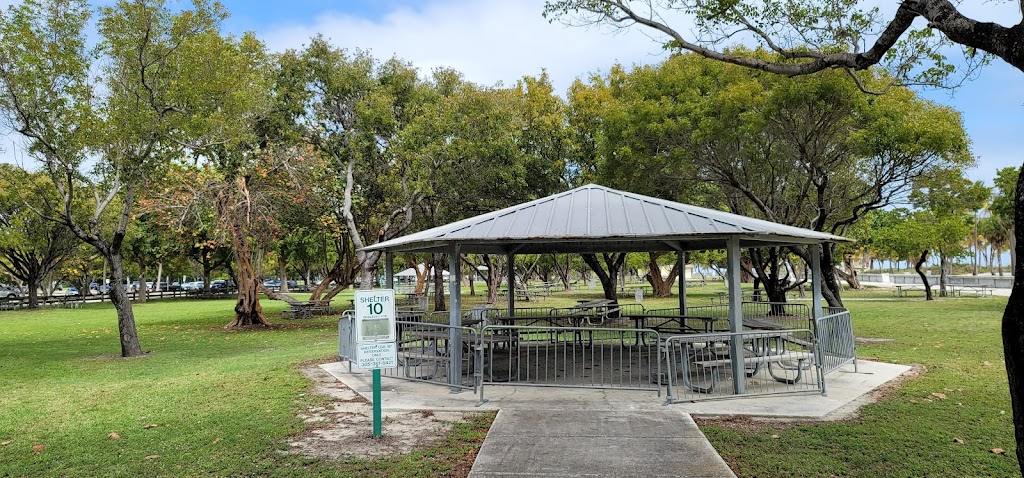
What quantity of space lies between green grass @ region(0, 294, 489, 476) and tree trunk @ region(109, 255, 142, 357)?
0.48 metres

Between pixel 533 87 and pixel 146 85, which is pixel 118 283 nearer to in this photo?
pixel 146 85

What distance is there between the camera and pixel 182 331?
20.6m

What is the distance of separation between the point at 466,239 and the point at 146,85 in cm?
899

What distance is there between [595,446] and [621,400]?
208cm

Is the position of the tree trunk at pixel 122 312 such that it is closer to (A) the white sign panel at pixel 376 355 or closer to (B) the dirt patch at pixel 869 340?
(A) the white sign panel at pixel 376 355

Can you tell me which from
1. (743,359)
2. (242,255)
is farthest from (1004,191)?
(242,255)

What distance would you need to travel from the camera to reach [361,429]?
267 inches

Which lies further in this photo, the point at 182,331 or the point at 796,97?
the point at 182,331

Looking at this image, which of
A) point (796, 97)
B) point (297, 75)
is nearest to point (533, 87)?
point (297, 75)

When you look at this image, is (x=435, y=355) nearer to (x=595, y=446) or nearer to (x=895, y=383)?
(x=595, y=446)

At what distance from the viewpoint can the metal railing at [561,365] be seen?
27.1 feet

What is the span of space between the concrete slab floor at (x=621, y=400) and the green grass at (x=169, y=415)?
922 millimetres

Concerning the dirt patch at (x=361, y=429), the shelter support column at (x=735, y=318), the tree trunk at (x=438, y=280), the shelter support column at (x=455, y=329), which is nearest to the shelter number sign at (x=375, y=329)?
the dirt patch at (x=361, y=429)

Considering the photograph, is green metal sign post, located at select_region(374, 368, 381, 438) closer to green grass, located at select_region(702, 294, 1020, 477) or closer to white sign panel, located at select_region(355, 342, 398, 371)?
white sign panel, located at select_region(355, 342, 398, 371)
